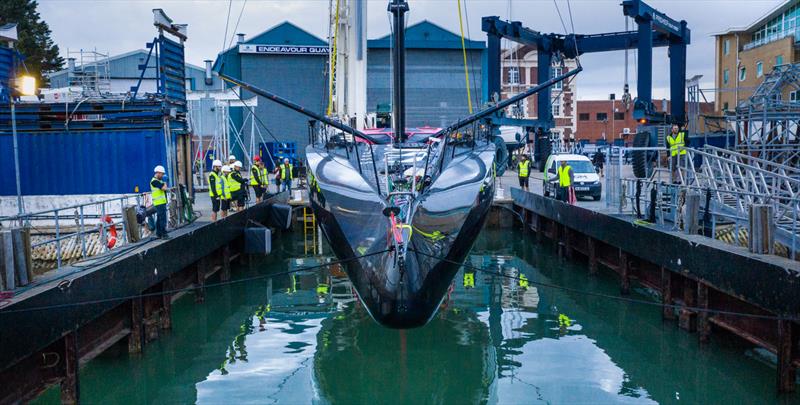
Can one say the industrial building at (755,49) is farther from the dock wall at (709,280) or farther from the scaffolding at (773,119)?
the dock wall at (709,280)

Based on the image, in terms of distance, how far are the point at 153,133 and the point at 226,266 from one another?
365 centimetres

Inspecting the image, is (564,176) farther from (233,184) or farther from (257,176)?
(257,176)

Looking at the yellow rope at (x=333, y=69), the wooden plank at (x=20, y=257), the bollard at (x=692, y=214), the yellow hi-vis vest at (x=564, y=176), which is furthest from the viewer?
the yellow rope at (x=333, y=69)

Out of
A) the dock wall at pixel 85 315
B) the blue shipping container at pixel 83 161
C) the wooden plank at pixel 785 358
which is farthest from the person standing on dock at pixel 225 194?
the wooden plank at pixel 785 358

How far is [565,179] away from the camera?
19.5 m

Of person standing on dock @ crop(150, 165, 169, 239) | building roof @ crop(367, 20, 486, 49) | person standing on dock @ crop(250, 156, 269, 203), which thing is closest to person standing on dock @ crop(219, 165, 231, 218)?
person standing on dock @ crop(150, 165, 169, 239)

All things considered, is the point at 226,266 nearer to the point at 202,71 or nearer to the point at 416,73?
the point at 416,73

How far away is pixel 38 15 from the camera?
46.5 meters

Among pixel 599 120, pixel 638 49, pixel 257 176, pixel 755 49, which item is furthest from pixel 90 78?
pixel 599 120

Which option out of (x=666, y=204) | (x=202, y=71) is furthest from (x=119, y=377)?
(x=202, y=71)

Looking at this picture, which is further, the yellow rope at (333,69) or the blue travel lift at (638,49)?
the blue travel lift at (638,49)

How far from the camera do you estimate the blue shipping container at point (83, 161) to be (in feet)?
Result: 58.4

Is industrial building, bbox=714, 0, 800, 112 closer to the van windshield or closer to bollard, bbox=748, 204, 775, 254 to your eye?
the van windshield

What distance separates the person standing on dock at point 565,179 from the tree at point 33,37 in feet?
112
